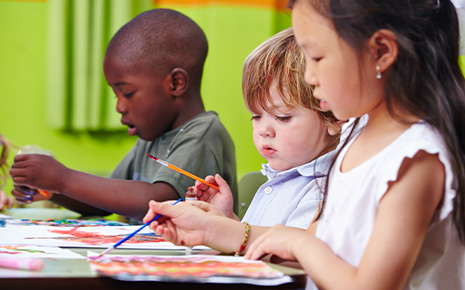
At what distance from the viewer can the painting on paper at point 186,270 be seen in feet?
1.96

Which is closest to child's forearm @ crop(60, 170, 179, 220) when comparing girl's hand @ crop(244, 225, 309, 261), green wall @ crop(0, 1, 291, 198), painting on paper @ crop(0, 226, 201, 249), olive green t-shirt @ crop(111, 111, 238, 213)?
olive green t-shirt @ crop(111, 111, 238, 213)

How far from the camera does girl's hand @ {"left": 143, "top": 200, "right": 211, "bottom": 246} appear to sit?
81cm

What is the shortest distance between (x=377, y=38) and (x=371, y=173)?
16cm

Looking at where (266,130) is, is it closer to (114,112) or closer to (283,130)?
(283,130)

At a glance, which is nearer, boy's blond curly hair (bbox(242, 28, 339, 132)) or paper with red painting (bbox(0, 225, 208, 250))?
paper with red painting (bbox(0, 225, 208, 250))

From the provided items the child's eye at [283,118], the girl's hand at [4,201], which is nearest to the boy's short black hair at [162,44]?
the girl's hand at [4,201]

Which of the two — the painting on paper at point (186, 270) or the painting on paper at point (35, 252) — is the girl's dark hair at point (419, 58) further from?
the painting on paper at point (35, 252)

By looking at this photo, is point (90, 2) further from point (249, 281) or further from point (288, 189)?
point (249, 281)

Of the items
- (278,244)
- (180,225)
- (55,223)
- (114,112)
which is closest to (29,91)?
(114,112)

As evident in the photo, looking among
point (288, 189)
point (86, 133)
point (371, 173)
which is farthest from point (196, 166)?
point (86, 133)

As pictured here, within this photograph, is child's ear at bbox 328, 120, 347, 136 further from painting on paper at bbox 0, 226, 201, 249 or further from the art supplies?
the art supplies

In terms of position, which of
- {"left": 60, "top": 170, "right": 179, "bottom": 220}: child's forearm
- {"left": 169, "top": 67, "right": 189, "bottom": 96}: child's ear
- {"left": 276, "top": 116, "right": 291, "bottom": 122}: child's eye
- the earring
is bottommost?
{"left": 60, "top": 170, "right": 179, "bottom": 220}: child's forearm

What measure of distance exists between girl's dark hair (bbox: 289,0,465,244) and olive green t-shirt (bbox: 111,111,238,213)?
2.56 feet

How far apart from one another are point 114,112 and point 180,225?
1.88 m
